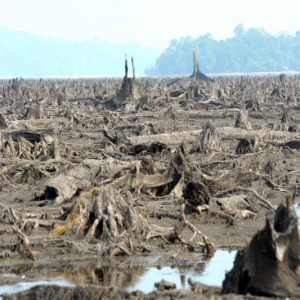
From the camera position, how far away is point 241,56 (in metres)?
178

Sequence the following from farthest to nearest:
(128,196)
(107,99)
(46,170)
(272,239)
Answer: (107,99) → (46,170) → (128,196) → (272,239)

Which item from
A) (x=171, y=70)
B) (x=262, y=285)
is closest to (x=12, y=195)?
(x=262, y=285)

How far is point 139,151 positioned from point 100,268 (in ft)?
30.1

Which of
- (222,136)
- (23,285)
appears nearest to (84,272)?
(23,285)

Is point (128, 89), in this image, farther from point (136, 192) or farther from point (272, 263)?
point (272, 263)

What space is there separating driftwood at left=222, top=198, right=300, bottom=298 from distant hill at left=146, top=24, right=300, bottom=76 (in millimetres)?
166926

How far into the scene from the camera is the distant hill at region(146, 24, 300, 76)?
581 ft

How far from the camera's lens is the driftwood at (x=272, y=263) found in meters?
8.31

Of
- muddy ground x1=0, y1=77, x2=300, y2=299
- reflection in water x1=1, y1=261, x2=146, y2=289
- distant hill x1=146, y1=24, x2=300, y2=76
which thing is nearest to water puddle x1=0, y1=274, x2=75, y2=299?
reflection in water x1=1, y1=261, x2=146, y2=289

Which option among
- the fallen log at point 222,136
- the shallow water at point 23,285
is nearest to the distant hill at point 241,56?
the fallen log at point 222,136

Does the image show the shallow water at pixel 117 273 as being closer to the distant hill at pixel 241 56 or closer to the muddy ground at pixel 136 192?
the muddy ground at pixel 136 192

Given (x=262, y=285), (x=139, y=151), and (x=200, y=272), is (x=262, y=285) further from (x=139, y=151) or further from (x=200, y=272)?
(x=139, y=151)

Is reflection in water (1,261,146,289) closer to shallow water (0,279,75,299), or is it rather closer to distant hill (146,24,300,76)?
shallow water (0,279,75,299)

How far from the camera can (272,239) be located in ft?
27.2
